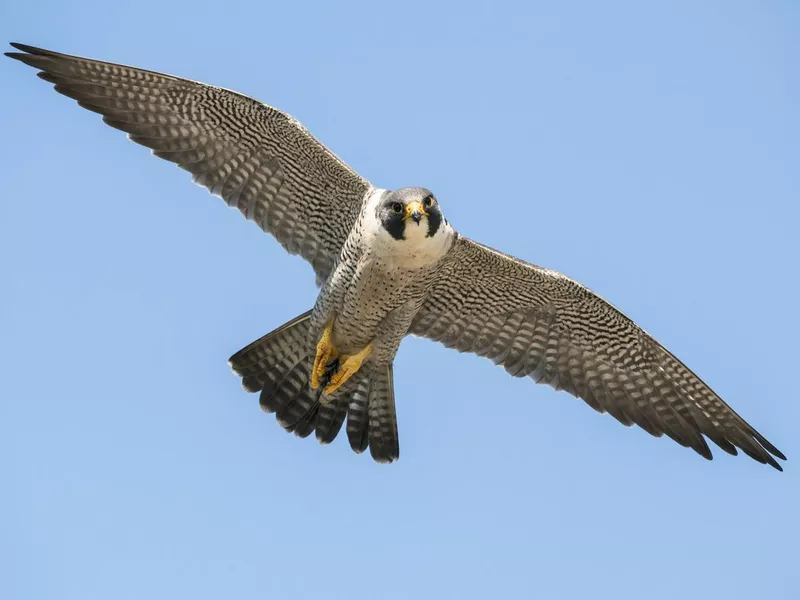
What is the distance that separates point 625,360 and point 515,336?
3.91 feet

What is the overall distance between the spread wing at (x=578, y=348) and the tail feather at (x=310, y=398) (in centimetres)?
87

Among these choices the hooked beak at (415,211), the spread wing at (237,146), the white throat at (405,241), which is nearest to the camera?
the hooked beak at (415,211)

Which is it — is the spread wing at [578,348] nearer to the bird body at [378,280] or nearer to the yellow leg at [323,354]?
the bird body at [378,280]

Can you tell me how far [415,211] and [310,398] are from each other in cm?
302

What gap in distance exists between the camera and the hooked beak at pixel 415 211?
43.3 ft

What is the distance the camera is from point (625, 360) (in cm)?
1530

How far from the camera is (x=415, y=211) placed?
1321 centimetres

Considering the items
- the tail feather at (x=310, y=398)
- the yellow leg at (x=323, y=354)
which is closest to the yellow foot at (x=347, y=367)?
the yellow leg at (x=323, y=354)

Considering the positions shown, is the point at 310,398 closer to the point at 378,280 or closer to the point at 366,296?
the point at 366,296

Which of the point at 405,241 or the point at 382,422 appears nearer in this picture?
the point at 405,241

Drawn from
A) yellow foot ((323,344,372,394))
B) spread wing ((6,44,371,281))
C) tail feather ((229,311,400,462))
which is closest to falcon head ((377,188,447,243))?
spread wing ((6,44,371,281))

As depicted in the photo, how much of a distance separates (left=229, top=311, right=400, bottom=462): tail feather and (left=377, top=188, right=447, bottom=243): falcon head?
7.01 ft

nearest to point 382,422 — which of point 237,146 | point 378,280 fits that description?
point 378,280

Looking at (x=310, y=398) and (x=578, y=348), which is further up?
(x=578, y=348)
